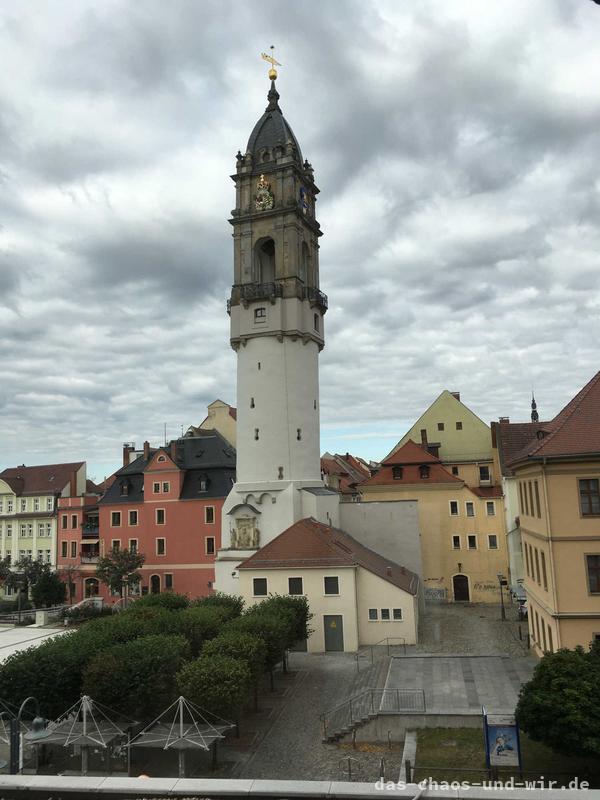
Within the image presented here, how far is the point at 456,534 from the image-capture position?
172 feet

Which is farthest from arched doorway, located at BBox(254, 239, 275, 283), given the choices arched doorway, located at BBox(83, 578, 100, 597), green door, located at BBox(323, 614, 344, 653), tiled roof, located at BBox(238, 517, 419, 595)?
arched doorway, located at BBox(83, 578, 100, 597)

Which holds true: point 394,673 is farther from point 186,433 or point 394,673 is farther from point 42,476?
point 42,476

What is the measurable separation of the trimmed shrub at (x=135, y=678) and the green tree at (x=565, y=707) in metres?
11.9

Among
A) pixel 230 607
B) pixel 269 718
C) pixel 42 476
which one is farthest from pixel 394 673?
pixel 42 476

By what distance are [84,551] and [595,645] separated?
2066 inches

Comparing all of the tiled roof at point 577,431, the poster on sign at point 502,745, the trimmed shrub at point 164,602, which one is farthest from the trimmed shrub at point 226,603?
the poster on sign at point 502,745

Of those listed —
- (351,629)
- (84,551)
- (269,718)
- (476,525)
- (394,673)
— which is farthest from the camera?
(84,551)

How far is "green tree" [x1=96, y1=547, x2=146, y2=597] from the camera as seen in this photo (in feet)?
171

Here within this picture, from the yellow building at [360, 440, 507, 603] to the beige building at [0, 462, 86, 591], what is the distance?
35581 mm

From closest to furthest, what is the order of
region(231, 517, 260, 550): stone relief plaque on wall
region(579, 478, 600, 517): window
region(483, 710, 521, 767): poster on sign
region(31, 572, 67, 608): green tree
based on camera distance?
1. region(483, 710, 521, 767): poster on sign
2. region(579, 478, 600, 517): window
3. region(231, 517, 260, 550): stone relief plaque on wall
4. region(31, 572, 67, 608): green tree

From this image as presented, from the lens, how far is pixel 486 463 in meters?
60.8

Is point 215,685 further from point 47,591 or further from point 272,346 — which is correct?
point 47,591

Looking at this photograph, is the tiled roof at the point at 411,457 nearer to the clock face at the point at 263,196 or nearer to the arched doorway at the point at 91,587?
the clock face at the point at 263,196

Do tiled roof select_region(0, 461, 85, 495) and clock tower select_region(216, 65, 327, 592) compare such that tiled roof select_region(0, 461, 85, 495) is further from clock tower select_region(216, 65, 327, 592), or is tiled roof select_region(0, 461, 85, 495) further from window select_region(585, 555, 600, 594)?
window select_region(585, 555, 600, 594)
